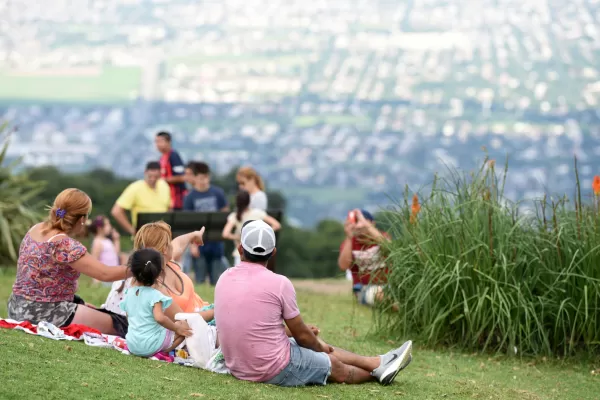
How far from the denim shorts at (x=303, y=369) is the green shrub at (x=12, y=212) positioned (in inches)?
342

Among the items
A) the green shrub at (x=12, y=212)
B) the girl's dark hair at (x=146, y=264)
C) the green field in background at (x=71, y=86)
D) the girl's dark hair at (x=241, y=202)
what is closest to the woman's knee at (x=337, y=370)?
the girl's dark hair at (x=146, y=264)

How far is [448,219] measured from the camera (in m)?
8.00

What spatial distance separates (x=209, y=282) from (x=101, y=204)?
759 inches

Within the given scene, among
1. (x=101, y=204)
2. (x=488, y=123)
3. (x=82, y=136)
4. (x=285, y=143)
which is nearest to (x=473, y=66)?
(x=488, y=123)

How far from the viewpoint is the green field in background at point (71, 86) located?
43.0 m

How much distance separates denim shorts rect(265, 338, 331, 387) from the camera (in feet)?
18.4

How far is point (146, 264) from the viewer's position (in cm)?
591

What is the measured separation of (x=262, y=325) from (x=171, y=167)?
7765 millimetres

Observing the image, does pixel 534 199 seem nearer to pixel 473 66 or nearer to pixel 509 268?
pixel 509 268

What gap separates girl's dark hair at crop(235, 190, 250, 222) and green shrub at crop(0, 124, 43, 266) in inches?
143

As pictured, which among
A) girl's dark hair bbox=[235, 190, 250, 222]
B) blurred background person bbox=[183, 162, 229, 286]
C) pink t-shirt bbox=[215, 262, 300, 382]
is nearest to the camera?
pink t-shirt bbox=[215, 262, 300, 382]

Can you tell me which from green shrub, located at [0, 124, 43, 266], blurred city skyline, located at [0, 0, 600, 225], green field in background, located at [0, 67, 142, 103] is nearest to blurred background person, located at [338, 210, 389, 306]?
green shrub, located at [0, 124, 43, 266]

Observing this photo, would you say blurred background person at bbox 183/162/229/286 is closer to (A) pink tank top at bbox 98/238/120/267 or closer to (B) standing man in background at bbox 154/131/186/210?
(B) standing man in background at bbox 154/131/186/210

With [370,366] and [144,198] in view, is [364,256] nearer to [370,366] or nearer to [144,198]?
[370,366]
